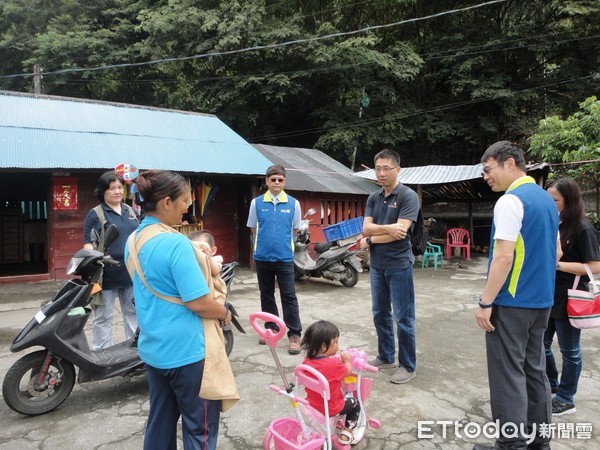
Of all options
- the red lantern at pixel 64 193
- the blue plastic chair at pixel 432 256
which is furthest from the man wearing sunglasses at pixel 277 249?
the blue plastic chair at pixel 432 256

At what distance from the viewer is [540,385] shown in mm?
2375

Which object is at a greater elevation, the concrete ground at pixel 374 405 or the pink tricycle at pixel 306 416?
the pink tricycle at pixel 306 416

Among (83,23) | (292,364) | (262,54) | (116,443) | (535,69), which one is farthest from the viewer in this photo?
(83,23)

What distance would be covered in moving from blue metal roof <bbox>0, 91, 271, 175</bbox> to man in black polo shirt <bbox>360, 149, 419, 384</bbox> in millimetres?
5428

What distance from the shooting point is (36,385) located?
9.84 ft

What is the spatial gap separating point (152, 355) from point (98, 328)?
2076 mm

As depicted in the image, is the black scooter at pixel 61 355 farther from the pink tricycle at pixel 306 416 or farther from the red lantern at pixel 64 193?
the red lantern at pixel 64 193

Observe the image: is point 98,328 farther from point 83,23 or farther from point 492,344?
point 83,23

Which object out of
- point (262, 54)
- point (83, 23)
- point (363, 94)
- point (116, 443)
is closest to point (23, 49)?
point (83, 23)

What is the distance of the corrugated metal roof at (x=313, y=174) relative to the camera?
32.3ft

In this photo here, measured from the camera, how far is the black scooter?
114 inches

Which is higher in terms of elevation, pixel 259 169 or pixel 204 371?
pixel 259 169

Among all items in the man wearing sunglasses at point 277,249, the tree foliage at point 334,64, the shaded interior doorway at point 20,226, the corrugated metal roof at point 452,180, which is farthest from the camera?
the tree foliage at point 334,64

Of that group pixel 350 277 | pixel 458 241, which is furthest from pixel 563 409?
pixel 458 241
